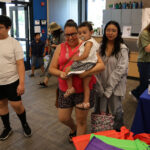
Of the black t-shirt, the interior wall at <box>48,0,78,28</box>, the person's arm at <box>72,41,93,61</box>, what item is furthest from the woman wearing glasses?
the interior wall at <box>48,0,78,28</box>

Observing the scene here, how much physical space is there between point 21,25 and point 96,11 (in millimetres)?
2884

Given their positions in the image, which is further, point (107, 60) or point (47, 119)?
point (47, 119)

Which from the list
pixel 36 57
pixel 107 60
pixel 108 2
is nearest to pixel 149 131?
pixel 107 60

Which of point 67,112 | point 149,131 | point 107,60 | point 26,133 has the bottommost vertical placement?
point 26,133

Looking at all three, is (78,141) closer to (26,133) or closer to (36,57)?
(26,133)

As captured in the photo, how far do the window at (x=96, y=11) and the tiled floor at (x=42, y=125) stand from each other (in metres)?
4.07

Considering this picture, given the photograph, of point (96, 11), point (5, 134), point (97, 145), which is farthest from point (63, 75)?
point (96, 11)

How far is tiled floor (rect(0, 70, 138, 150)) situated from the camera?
2.38 m

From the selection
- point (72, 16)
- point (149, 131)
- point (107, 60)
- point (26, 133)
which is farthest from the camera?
point (72, 16)

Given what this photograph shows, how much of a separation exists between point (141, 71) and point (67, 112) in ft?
5.26

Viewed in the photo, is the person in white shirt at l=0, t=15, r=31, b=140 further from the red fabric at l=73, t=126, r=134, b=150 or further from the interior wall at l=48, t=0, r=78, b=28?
the interior wall at l=48, t=0, r=78, b=28

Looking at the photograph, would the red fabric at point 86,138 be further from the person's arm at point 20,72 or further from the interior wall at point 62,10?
the interior wall at point 62,10

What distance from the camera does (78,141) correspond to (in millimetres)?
1215

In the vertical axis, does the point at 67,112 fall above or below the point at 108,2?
below
